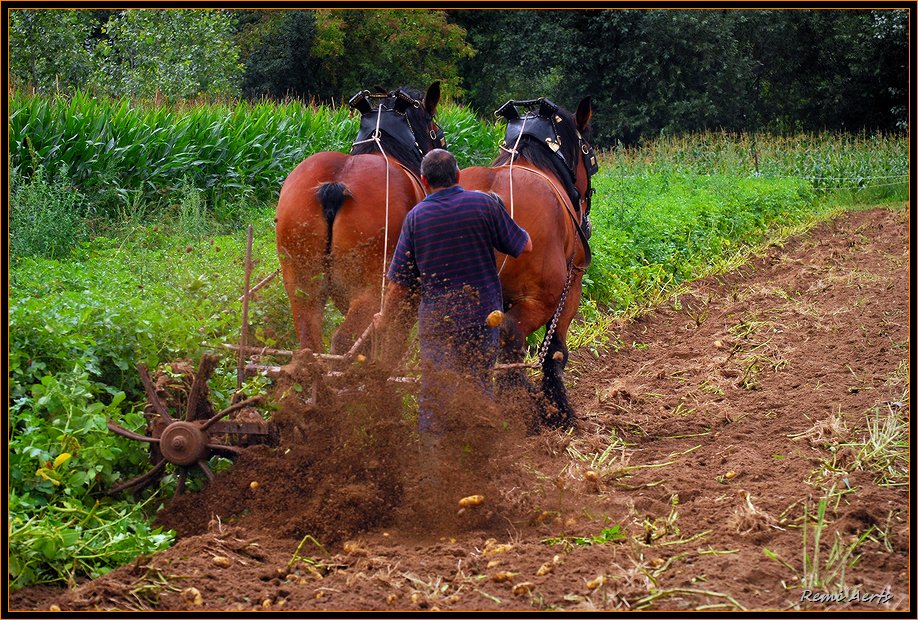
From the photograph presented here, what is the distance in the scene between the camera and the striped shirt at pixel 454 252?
5.34m

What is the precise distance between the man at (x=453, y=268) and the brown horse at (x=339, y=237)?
0.71 metres

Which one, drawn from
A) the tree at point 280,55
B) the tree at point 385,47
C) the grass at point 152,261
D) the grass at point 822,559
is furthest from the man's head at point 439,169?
the tree at point 280,55

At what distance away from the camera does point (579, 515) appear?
4.99m

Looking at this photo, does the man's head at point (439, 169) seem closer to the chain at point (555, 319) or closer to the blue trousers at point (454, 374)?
the blue trousers at point (454, 374)

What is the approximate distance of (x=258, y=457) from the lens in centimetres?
508

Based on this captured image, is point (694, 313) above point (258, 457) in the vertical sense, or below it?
below

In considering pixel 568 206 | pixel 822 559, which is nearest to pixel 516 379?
pixel 568 206

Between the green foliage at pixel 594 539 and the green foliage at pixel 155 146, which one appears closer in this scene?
the green foliage at pixel 594 539

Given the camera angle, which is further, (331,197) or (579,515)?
(331,197)

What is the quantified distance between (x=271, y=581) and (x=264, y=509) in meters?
0.77

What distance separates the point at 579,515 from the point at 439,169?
6.80 ft

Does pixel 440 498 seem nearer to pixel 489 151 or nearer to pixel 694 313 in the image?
pixel 694 313

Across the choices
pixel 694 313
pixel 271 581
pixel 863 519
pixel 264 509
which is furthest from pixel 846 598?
pixel 694 313

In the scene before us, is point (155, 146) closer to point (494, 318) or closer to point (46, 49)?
point (494, 318)
